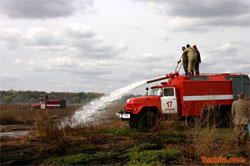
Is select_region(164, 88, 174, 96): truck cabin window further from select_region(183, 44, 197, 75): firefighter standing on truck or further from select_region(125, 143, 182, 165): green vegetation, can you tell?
select_region(125, 143, 182, 165): green vegetation

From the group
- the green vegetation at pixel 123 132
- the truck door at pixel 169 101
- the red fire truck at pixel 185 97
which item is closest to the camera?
the green vegetation at pixel 123 132

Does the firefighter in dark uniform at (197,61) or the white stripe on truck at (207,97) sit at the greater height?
the firefighter in dark uniform at (197,61)

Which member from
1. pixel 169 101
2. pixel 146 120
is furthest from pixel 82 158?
pixel 169 101

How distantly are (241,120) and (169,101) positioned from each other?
5.24 meters

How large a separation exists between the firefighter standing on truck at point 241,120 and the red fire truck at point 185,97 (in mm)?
3764

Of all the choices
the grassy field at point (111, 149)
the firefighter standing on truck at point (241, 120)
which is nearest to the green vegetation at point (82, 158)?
the grassy field at point (111, 149)

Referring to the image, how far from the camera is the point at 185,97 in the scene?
14.6m

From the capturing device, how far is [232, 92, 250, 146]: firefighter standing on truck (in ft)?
30.3

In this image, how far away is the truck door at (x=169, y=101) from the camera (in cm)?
1428

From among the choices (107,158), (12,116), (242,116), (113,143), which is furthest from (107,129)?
(12,116)

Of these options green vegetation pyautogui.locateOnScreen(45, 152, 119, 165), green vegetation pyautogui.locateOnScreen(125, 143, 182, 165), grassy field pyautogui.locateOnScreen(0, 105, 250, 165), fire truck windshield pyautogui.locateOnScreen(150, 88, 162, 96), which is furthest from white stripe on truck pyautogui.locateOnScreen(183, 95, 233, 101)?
green vegetation pyautogui.locateOnScreen(45, 152, 119, 165)

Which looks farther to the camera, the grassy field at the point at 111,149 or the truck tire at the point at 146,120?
the truck tire at the point at 146,120

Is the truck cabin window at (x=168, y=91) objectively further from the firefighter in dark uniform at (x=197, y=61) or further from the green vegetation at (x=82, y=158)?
the green vegetation at (x=82, y=158)

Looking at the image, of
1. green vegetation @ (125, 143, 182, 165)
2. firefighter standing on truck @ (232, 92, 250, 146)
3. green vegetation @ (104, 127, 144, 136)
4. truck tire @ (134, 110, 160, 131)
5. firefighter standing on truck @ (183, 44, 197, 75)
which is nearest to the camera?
green vegetation @ (125, 143, 182, 165)
